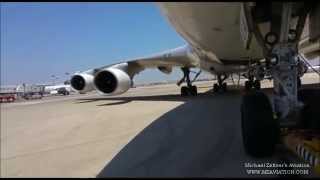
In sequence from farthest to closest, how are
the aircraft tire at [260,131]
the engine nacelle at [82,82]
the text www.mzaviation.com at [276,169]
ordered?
the engine nacelle at [82,82], the aircraft tire at [260,131], the text www.mzaviation.com at [276,169]

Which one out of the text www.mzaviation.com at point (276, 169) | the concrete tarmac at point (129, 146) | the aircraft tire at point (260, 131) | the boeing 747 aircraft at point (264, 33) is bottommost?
the concrete tarmac at point (129, 146)

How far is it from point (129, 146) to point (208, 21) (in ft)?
6.65

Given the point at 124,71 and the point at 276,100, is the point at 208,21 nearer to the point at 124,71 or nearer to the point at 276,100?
the point at 276,100

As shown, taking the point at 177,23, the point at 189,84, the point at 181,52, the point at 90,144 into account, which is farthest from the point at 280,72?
the point at 189,84

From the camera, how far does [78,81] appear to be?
17.1 m

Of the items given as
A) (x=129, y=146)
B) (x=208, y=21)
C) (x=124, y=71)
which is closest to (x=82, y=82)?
(x=124, y=71)

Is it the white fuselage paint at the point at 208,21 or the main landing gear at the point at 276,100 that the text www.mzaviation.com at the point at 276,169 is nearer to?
the main landing gear at the point at 276,100

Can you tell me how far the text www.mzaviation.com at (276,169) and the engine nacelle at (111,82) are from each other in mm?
10314

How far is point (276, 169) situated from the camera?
421 centimetres

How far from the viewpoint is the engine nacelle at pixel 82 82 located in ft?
54.9

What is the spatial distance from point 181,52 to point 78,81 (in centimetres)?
455

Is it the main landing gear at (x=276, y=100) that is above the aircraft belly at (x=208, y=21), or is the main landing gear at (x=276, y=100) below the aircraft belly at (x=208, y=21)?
below

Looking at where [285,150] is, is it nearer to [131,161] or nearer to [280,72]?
[280,72]

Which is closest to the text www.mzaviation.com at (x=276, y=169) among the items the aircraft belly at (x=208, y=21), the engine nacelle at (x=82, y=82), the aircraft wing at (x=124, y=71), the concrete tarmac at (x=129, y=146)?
the concrete tarmac at (x=129, y=146)
